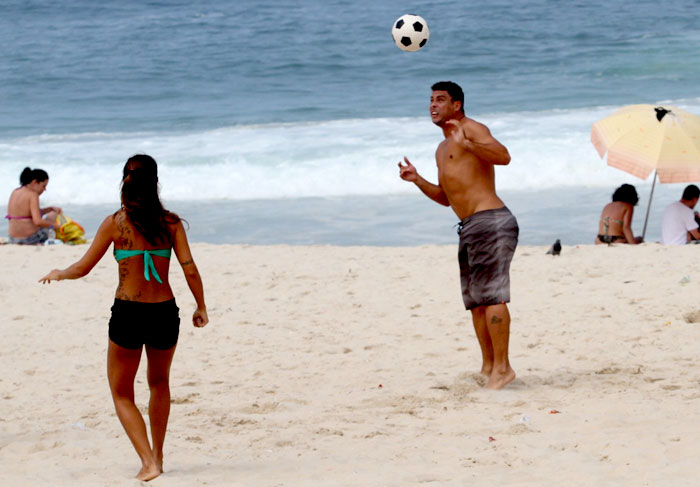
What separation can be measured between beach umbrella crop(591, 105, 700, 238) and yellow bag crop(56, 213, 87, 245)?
567cm

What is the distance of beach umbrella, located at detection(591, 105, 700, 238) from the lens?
9305mm

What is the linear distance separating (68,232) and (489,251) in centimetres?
674

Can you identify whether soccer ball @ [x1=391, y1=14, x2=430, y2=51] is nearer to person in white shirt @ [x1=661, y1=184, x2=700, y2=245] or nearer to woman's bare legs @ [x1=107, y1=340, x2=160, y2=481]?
person in white shirt @ [x1=661, y1=184, x2=700, y2=245]

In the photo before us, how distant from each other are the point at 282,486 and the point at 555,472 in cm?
113

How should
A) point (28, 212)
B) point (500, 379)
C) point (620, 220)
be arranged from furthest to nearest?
point (28, 212) → point (620, 220) → point (500, 379)

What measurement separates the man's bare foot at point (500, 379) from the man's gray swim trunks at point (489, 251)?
43 centimetres

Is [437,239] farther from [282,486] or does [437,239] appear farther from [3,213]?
[282,486]

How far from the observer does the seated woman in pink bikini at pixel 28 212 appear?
1083 cm

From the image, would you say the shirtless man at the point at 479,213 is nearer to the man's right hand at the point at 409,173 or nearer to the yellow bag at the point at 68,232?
the man's right hand at the point at 409,173

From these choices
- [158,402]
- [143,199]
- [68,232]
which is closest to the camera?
[143,199]

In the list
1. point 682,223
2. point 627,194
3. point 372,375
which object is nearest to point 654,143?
point 627,194

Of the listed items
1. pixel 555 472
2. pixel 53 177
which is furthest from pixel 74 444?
pixel 53 177

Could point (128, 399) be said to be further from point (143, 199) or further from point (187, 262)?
point (143, 199)

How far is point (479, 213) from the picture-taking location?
5.61 metres
